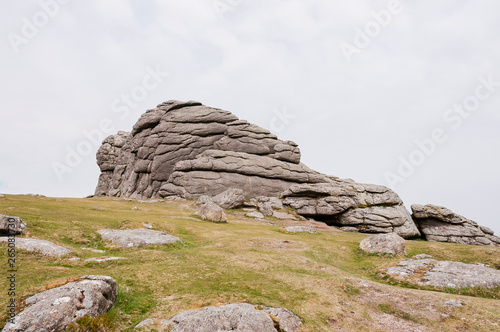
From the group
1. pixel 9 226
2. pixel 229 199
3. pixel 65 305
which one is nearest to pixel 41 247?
pixel 9 226

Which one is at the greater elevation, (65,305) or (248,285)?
(65,305)

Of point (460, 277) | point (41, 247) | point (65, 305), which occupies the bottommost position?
point (65, 305)

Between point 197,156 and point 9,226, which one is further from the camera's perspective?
point 197,156

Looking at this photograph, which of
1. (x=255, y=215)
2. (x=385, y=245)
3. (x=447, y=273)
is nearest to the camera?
(x=447, y=273)

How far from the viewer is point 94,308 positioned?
11125mm

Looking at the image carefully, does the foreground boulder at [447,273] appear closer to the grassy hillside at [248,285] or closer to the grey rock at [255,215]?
the grassy hillside at [248,285]

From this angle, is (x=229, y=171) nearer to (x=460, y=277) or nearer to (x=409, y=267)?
(x=409, y=267)

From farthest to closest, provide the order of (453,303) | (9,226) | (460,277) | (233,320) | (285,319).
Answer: (9,226) → (460,277) → (453,303) → (285,319) → (233,320)

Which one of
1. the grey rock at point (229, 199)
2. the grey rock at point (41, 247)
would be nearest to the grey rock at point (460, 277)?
the grey rock at point (41, 247)

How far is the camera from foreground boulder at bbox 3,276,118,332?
955 cm

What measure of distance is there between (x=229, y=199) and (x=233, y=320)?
54947 millimetres

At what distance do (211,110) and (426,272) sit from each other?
8436 cm

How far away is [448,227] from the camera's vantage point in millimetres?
63656

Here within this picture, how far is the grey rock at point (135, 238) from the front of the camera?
983 inches
